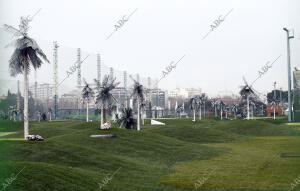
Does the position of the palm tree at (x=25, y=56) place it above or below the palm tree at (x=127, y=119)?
above

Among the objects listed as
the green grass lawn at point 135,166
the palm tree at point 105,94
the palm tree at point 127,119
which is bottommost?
the green grass lawn at point 135,166

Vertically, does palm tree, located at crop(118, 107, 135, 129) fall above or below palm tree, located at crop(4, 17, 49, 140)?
below

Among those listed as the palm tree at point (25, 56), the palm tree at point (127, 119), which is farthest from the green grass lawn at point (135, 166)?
the palm tree at point (127, 119)

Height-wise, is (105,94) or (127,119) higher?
(105,94)

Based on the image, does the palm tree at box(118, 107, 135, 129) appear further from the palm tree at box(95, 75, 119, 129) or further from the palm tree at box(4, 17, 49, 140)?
the palm tree at box(4, 17, 49, 140)

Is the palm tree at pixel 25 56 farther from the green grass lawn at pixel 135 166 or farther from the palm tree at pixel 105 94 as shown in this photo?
the palm tree at pixel 105 94

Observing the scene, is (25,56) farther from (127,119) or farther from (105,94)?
(127,119)

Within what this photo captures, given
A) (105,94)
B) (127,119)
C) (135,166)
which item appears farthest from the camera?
(127,119)

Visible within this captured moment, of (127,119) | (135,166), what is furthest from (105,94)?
(135,166)

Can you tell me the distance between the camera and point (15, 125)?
11225cm

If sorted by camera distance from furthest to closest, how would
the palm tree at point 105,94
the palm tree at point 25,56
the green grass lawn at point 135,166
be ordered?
the palm tree at point 105,94, the palm tree at point 25,56, the green grass lawn at point 135,166

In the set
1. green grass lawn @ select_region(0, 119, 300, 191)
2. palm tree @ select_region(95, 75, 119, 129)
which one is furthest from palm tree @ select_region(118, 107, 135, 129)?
green grass lawn @ select_region(0, 119, 300, 191)

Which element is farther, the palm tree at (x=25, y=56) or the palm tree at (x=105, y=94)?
the palm tree at (x=105, y=94)

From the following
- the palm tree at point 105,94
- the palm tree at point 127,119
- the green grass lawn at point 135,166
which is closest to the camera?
the green grass lawn at point 135,166
